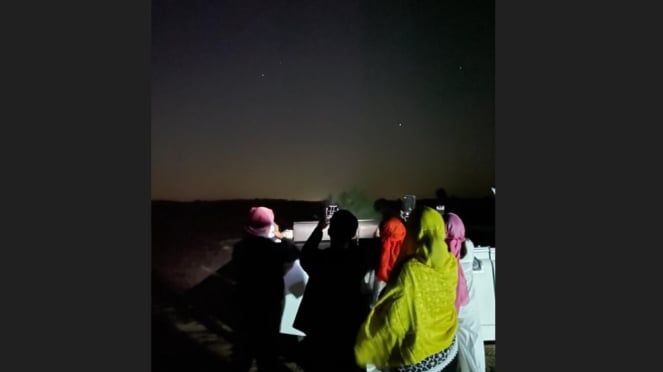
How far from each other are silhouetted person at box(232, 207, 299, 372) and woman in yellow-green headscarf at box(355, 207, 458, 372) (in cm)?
106

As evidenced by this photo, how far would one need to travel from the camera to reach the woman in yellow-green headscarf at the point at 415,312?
237 cm

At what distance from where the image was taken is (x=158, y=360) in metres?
3.65

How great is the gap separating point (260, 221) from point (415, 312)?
4.11 feet

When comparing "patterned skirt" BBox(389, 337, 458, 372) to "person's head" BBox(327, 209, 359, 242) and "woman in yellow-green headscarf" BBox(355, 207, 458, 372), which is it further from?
"person's head" BBox(327, 209, 359, 242)

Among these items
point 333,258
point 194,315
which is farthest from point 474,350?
point 194,315

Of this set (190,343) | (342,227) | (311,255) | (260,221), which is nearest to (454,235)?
(342,227)

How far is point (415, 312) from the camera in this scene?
236cm

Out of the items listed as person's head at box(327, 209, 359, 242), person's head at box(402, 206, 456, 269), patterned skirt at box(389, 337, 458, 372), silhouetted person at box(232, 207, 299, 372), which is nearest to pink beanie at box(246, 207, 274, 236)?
silhouetted person at box(232, 207, 299, 372)

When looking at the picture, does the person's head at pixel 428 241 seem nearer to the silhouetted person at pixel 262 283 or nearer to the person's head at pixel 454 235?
the person's head at pixel 454 235

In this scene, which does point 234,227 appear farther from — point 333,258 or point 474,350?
point 474,350

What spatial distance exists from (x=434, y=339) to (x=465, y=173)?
1.86 metres

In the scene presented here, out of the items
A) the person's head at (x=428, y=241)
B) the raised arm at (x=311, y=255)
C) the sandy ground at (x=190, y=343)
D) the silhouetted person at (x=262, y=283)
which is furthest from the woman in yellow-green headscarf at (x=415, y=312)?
the sandy ground at (x=190, y=343)

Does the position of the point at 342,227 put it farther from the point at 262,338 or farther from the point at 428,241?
the point at 262,338

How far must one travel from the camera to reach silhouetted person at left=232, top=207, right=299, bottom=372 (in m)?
3.31
